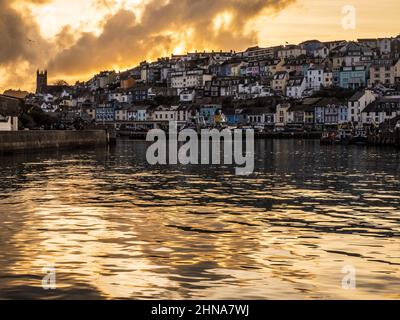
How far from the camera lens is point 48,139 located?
7675 centimetres

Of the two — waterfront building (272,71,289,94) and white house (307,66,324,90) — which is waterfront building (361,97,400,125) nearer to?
white house (307,66,324,90)

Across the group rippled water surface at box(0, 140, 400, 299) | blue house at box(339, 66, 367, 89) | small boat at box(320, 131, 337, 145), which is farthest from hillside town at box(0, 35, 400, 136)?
rippled water surface at box(0, 140, 400, 299)

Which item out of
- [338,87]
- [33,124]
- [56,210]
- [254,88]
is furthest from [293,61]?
[56,210]

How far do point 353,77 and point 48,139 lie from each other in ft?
357

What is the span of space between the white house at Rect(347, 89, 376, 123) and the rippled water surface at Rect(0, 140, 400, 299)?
112129 millimetres

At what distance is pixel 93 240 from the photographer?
1645 centimetres

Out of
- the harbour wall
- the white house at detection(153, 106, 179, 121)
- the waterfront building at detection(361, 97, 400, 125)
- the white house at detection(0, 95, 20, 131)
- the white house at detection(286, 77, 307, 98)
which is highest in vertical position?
the white house at detection(286, 77, 307, 98)

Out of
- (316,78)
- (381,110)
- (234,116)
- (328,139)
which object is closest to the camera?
(328,139)

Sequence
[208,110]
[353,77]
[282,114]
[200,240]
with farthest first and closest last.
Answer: [208,110] < [353,77] < [282,114] < [200,240]

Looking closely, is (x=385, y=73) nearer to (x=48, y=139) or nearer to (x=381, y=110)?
(x=381, y=110)

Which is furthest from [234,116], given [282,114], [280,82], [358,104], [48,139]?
[48,139]

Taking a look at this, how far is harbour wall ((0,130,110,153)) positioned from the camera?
64.3m
